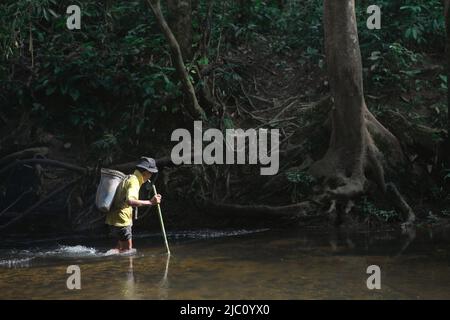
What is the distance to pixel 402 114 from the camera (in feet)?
42.6

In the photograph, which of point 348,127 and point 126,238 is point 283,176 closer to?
point 348,127

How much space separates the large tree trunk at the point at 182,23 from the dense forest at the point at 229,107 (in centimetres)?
3

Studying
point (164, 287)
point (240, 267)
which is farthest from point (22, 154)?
point (164, 287)

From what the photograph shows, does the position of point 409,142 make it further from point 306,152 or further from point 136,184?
point 136,184

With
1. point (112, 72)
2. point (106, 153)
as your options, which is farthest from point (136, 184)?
point (112, 72)

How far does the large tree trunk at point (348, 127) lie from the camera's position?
38.2ft

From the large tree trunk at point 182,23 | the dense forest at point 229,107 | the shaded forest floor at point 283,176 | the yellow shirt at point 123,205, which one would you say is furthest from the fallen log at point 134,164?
the yellow shirt at point 123,205

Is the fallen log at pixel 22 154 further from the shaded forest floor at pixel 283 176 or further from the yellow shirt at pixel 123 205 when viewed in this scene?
the yellow shirt at pixel 123 205

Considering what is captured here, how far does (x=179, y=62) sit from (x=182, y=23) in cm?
223

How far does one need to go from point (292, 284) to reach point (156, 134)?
7245 millimetres

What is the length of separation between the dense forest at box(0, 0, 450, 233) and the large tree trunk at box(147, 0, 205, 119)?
29 millimetres

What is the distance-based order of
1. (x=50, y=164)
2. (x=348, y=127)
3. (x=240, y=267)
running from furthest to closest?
(x=50, y=164) < (x=348, y=127) < (x=240, y=267)

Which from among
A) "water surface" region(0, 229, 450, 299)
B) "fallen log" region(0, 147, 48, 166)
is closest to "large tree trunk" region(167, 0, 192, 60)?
"fallen log" region(0, 147, 48, 166)

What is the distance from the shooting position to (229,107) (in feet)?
46.6
